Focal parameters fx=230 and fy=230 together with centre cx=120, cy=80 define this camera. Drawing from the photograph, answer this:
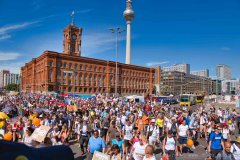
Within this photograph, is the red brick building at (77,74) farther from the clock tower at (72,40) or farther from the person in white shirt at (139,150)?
the person in white shirt at (139,150)

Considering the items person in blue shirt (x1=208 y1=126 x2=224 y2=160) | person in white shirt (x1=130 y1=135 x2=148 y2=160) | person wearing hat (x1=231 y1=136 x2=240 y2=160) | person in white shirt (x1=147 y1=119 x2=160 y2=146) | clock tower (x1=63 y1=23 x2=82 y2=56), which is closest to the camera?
person wearing hat (x1=231 y1=136 x2=240 y2=160)

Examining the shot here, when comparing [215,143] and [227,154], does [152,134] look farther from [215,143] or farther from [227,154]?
[227,154]

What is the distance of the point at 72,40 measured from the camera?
96.5 meters

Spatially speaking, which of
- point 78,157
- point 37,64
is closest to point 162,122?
point 78,157

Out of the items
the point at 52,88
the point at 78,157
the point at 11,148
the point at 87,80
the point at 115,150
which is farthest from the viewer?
the point at 87,80

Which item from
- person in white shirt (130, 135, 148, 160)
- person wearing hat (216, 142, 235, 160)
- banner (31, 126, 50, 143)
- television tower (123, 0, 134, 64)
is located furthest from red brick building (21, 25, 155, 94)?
person wearing hat (216, 142, 235, 160)

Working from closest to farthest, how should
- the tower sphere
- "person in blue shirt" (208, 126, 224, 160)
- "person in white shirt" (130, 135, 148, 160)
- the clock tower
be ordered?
"person in white shirt" (130, 135, 148, 160) < "person in blue shirt" (208, 126, 224, 160) < the clock tower < the tower sphere

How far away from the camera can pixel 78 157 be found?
417 inches

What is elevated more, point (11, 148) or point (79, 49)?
point (79, 49)

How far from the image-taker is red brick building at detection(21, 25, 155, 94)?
73.4m

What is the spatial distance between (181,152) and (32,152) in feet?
35.1

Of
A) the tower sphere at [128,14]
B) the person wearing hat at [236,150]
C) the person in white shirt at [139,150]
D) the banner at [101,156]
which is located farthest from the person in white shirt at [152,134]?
the tower sphere at [128,14]

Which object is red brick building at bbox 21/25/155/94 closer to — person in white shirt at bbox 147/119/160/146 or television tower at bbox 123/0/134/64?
television tower at bbox 123/0/134/64

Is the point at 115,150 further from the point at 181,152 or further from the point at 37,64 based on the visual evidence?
the point at 37,64
